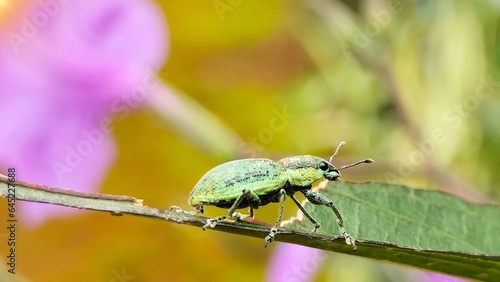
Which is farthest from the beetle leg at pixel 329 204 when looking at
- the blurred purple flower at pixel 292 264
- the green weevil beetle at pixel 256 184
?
the blurred purple flower at pixel 292 264

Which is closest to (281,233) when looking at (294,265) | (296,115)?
(294,265)

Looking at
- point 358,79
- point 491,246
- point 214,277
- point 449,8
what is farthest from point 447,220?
point 449,8

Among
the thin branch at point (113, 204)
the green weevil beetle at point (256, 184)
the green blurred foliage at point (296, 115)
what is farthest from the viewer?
the green blurred foliage at point (296, 115)

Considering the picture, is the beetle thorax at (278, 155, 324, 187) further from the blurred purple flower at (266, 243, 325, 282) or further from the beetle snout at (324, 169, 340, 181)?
the blurred purple flower at (266, 243, 325, 282)

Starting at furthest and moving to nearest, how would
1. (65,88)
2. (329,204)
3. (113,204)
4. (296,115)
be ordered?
(296,115) → (65,88) → (329,204) → (113,204)

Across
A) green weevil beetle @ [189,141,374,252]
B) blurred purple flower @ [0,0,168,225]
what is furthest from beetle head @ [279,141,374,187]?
blurred purple flower @ [0,0,168,225]

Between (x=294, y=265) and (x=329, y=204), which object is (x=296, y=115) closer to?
(x=294, y=265)

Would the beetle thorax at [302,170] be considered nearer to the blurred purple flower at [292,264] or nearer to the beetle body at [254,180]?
the beetle body at [254,180]
